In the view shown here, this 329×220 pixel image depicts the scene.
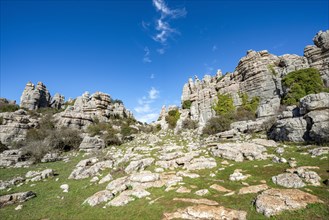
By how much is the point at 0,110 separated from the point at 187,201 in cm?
8780

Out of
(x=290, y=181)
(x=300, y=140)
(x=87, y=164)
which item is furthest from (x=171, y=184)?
(x=300, y=140)

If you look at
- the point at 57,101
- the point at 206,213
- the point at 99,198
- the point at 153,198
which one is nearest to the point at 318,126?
the point at 206,213

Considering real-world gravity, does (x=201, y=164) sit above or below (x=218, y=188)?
above

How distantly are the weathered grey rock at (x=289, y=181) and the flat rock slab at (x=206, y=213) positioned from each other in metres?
5.04

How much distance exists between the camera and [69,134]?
48.5 metres

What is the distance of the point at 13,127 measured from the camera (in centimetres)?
5219

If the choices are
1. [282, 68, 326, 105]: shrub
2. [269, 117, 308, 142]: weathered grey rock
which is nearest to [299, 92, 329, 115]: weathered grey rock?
[269, 117, 308, 142]: weathered grey rock

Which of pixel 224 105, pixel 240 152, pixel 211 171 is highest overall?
pixel 224 105

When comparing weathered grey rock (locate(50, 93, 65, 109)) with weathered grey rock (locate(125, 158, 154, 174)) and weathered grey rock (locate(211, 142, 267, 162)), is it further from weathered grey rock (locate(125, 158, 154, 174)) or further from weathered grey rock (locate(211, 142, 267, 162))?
weathered grey rock (locate(211, 142, 267, 162))

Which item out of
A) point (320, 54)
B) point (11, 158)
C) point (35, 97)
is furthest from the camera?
point (35, 97)

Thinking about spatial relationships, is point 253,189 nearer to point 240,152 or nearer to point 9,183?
point 240,152

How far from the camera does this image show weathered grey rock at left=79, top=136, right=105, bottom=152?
43694 mm

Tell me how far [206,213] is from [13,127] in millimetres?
61704

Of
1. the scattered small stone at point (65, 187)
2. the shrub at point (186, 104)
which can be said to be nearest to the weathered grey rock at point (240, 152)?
the scattered small stone at point (65, 187)
